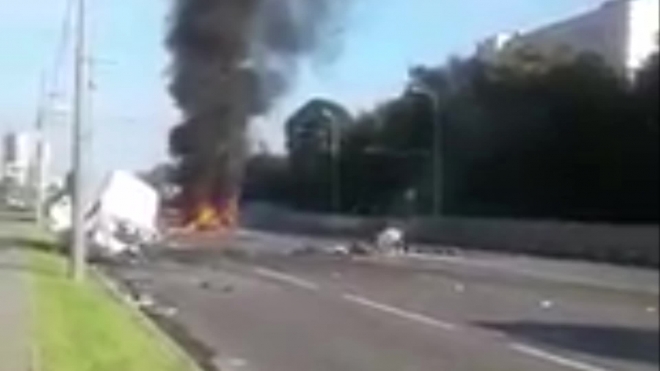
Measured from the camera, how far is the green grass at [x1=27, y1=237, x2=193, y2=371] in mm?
10930

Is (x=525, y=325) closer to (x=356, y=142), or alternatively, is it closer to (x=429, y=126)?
(x=356, y=142)

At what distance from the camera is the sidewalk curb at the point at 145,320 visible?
11909 millimetres

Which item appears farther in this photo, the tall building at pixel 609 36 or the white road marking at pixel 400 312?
the white road marking at pixel 400 312

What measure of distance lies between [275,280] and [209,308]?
4.93 meters

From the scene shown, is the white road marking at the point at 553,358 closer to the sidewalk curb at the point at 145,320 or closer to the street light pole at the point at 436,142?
the sidewalk curb at the point at 145,320

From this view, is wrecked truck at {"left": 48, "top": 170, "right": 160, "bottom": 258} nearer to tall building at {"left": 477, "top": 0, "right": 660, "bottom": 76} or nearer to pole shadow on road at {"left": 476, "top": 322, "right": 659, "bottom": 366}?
pole shadow on road at {"left": 476, "top": 322, "right": 659, "bottom": 366}

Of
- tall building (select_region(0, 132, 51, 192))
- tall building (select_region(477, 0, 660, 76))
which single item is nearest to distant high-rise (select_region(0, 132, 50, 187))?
tall building (select_region(0, 132, 51, 192))

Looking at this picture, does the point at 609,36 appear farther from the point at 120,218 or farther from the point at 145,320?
the point at 120,218

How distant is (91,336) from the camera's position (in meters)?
13.5

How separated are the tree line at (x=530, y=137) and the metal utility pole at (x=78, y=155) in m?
19.1

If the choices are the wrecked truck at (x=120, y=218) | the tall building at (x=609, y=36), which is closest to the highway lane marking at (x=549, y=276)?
the tall building at (x=609, y=36)

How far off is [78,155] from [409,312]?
919 cm

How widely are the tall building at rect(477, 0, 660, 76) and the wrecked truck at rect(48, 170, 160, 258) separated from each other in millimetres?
25174

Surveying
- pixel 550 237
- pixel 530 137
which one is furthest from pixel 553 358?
pixel 530 137
